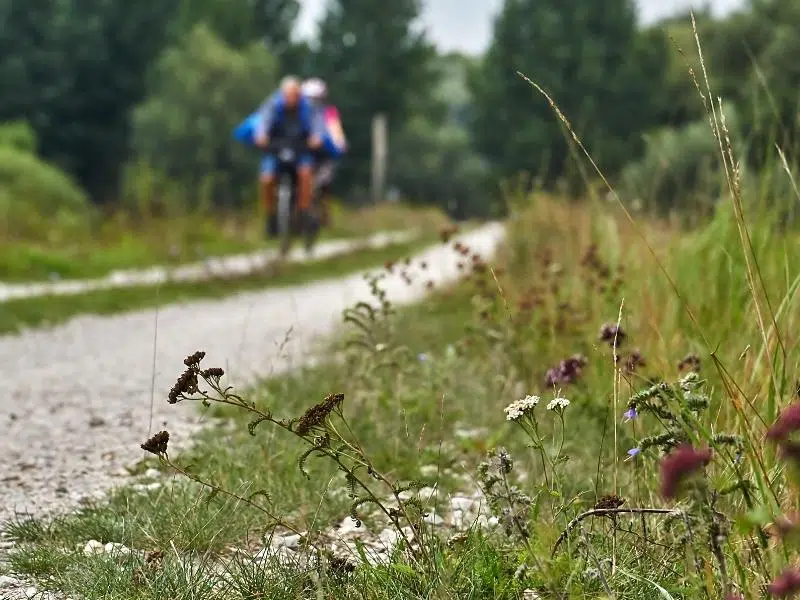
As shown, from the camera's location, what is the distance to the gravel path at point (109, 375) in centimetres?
321

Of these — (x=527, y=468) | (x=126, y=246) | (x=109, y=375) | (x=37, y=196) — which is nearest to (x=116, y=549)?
(x=527, y=468)

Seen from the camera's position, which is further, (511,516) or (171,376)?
(171,376)

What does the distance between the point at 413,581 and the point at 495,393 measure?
234cm

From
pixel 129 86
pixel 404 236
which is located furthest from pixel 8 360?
pixel 129 86

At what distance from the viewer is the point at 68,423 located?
13.3ft

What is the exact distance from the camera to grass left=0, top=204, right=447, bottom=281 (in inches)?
404

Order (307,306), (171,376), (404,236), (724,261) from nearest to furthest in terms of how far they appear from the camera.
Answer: (724,261), (171,376), (307,306), (404,236)

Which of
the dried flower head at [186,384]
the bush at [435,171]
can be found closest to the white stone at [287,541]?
the dried flower head at [186,384]

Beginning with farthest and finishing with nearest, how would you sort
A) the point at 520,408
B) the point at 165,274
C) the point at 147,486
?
the point at 165,274, the point at 147,486, the point at 520,408

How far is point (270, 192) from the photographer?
13.2m

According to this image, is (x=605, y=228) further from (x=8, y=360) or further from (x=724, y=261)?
(x=8, y=360)

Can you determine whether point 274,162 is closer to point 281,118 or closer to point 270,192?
point 270,192

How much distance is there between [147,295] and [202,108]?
19234mm

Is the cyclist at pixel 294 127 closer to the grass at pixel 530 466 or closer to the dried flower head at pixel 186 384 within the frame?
the grass at pixel 530 466
